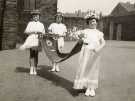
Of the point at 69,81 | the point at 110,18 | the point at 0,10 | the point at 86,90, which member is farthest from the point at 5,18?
the point at 110,18

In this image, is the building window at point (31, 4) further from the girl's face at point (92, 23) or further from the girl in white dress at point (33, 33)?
the girl's face at point (92, 23)

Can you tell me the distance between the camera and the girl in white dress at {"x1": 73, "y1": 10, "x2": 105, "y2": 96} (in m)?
6.94

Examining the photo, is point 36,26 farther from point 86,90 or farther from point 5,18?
point 5,18

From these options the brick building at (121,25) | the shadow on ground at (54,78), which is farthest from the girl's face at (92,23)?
the brick building at (121,25)

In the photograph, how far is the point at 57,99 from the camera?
6570 mm

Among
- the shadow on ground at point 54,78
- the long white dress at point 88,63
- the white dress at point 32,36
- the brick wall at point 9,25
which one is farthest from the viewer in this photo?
the brick wall at point 9,25

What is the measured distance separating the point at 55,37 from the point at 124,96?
3.20m

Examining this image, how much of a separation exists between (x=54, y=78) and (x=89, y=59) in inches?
87.2

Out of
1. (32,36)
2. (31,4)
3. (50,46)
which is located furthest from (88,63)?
(31,4)

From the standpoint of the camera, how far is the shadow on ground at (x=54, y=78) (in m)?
7.41

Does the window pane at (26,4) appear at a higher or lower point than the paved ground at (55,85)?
higher

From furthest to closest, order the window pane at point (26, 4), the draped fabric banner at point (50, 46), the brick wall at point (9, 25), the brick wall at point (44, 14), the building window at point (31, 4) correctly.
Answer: the window pane at point (26, 4), the building window at point (31, 4), the brick wall at point (44, 14), the brick wall at point (9, 25), the draped fabric banner at point (50, 46)

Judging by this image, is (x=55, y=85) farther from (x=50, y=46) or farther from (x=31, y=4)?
(x=31, y=4)

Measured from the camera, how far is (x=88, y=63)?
697 cm
